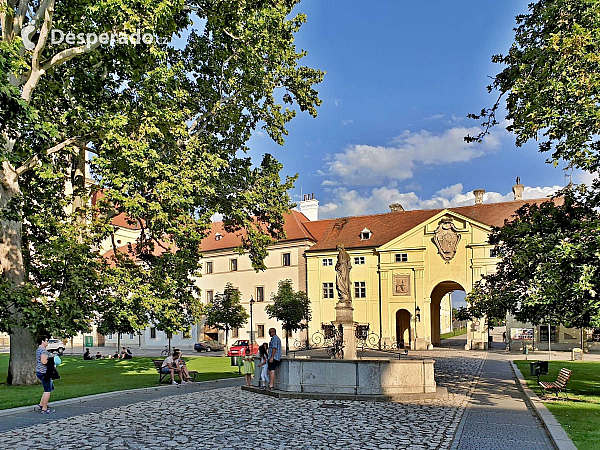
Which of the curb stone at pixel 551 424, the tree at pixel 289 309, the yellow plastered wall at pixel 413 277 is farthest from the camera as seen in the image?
the yellow plastered wall at pixel 413 277

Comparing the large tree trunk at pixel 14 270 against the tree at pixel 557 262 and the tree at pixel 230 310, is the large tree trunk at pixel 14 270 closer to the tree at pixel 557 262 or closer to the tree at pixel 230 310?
the tree at pixel 557 262

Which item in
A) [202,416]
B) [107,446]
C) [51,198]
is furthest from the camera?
[51,198]

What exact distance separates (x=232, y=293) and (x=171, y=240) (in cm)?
2765

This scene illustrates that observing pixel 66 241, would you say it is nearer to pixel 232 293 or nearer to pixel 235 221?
pixel 235 221

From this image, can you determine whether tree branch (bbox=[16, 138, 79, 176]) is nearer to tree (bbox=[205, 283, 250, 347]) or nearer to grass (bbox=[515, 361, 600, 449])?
grass (bbox=[515, 361, 600, 449])

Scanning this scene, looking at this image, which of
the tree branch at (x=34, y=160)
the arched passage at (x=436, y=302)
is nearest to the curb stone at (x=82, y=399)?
the tree branch at (x=34, y=160)

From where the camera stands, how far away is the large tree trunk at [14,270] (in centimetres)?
1772

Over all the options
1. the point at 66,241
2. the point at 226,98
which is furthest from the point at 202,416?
the point at 226,98

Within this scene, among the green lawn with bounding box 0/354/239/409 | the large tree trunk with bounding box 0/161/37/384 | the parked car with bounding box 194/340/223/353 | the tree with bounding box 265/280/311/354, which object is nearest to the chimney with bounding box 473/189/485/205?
the tree with bounding box 265/280/311/354

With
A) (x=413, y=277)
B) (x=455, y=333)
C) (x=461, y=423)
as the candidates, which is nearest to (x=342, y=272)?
(x=461, y=423)

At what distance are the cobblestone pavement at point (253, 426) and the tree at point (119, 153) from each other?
17.5 ft

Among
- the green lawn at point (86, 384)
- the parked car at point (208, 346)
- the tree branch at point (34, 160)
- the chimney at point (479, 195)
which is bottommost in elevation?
the parked car at point (208, 346)

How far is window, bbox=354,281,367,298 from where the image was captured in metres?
53.3

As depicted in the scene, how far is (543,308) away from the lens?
15594mm
